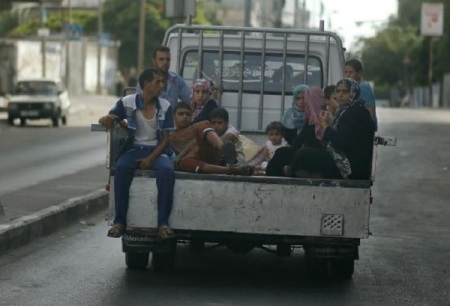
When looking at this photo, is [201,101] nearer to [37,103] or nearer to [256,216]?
[256,216]

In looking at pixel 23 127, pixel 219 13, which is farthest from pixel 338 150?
pixel 219 13

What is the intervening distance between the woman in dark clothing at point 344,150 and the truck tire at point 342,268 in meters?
0.80

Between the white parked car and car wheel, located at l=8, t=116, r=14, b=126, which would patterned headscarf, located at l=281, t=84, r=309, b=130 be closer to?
the white parked car

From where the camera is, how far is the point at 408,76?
123500 millimetres

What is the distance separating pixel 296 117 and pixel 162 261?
2.16m

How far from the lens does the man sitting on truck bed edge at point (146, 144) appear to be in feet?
34.8

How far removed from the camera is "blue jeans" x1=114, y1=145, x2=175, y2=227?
1057 centimetres

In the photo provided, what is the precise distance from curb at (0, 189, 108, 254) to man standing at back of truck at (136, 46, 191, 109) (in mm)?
2044

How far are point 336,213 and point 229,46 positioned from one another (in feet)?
14.4

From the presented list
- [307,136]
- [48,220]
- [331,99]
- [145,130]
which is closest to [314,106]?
[331,99]

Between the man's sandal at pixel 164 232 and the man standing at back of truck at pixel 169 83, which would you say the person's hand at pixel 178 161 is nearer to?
the man's sandal at pixel 164 232

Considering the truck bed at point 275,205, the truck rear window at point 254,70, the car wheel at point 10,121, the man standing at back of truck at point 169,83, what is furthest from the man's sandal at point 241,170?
the car wheel at point 10,121

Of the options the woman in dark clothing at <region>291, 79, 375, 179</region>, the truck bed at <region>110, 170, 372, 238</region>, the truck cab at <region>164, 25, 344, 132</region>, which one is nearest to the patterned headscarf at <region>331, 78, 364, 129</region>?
the woman in dark clothing at <region>291, 79, 375, 179</region>

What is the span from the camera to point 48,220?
1453 cm
